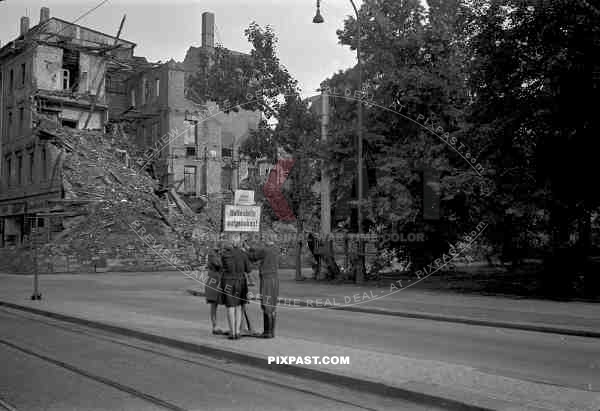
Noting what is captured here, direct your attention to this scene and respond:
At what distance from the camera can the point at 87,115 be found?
45250mm

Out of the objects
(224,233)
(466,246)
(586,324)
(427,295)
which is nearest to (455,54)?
(466,246)

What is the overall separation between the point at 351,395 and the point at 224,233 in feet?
14.6

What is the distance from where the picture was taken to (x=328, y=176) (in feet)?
78.3

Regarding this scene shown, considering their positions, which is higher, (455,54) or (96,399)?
(455,54)

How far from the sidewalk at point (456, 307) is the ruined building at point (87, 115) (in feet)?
68.8

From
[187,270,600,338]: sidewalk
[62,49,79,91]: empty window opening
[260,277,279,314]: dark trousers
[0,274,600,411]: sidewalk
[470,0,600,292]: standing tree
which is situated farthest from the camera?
[62,49,79,91]: empty window opening

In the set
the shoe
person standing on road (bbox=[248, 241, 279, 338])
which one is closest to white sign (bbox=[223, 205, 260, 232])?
person standing on road (bbox=[248, 241, 279, 338])

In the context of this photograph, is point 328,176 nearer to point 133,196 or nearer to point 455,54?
point 455,54

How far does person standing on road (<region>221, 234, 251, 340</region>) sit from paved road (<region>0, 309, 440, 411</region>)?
106 centimetres

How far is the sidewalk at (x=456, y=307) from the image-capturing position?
12962 mm

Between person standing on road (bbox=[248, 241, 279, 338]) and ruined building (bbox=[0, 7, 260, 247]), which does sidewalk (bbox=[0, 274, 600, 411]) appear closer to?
person standing on road (bbox=[248, 241, 279, 338])

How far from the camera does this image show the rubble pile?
3525 centimetres

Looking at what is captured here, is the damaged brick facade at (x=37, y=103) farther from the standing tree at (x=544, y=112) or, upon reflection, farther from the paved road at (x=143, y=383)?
the paved road at (x=143, y=383)

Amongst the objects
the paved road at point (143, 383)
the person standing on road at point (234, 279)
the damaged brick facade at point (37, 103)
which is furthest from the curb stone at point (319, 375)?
the damaged brick facade at point (37, 103)
